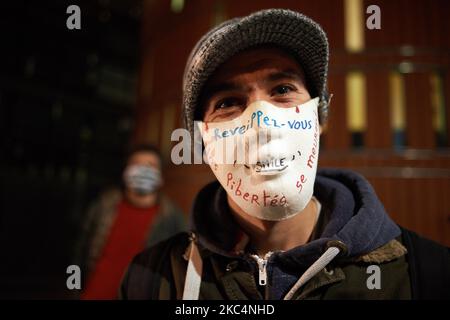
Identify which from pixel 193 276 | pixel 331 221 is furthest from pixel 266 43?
pixel 193 276

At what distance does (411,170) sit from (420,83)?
0.20 m

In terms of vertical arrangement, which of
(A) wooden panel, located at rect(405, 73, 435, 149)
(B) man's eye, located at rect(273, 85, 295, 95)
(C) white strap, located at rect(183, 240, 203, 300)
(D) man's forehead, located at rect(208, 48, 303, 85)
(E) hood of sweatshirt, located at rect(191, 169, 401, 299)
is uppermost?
(D) man's forehead, located at rect(208, 48, 303, 85)

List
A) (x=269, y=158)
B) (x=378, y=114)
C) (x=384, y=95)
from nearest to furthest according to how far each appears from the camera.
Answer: (x=269, y=158)
(x=384, y=95)
(x=378, y=114)

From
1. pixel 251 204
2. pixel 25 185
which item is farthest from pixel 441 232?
pixel 25 185

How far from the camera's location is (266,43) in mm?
796

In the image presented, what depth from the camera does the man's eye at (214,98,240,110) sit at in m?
0.78

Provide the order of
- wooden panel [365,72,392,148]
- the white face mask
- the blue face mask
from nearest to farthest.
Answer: the white face mask
wooden panel [365,72,392,148]
the blue face mask

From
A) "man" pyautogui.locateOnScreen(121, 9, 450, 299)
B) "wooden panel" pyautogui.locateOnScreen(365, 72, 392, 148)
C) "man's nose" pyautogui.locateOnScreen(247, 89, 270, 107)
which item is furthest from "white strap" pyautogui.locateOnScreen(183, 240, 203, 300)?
"wooden panel" pyautogui.locateOnScreen(365, 72, 392, 148)

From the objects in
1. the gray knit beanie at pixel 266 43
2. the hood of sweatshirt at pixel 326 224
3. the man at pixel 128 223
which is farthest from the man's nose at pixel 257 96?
the man at pixel 128 223

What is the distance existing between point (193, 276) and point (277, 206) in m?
0.28

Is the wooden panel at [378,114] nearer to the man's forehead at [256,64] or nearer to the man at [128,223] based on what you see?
the man's forehead at [256,64]

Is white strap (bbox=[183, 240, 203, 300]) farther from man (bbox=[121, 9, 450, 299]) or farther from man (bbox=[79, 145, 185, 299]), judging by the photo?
man (bbox=[79, 145, 185, 299])

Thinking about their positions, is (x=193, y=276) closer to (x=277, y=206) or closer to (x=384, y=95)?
(x=277, y=206)

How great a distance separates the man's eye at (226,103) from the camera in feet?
2.55
